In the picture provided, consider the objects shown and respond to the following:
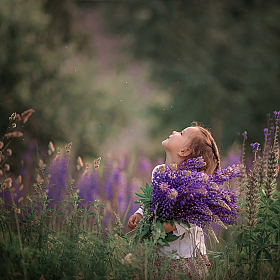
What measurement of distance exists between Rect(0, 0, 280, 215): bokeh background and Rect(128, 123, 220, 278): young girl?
15.9 feet

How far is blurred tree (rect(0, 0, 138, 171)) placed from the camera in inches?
260

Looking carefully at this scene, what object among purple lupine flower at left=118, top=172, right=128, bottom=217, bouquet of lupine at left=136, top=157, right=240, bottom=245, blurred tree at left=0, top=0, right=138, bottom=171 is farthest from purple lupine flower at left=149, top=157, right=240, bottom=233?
blurred tree at left=0, top=0, right=138, bottom=171

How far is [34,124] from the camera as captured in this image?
686cm

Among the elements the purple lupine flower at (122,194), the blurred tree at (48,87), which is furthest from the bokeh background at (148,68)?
the purple lupine flower at (122,194)

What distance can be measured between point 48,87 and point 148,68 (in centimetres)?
342

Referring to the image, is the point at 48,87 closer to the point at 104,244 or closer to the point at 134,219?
the point at 134,219

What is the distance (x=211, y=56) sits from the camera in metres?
8.52

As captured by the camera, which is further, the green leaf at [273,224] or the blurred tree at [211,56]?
the blurred tree at [211,56]

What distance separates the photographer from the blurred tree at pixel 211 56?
8227mm

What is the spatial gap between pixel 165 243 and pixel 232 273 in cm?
48

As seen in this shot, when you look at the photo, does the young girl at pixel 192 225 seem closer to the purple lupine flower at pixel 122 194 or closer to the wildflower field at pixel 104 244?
the wildflower field at pixel 104 244

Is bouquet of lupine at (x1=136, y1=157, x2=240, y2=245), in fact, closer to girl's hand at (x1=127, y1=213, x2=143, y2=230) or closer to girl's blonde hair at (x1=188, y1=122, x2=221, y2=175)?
girl's hand at (x1=127, y1=213, x2=143, y2=230)

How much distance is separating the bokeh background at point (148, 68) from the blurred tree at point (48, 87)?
0.8 inches

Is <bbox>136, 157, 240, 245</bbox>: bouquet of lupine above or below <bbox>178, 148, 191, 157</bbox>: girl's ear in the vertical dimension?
below
